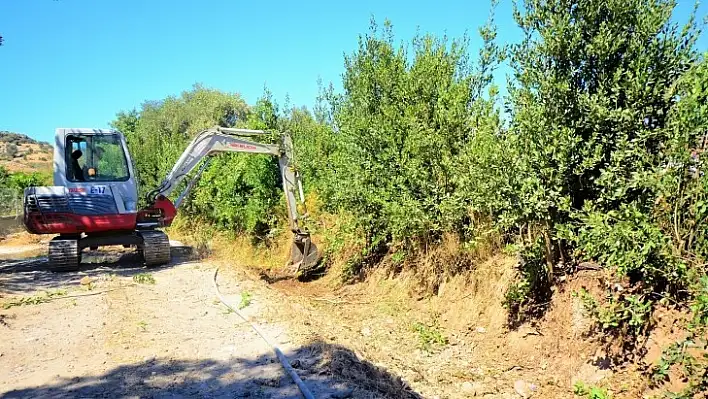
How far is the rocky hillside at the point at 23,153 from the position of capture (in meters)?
53.3

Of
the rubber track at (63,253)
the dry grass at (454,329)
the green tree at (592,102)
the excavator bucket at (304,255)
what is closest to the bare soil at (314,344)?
the dry grass at (454,329)

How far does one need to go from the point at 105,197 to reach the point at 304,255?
4.41 m

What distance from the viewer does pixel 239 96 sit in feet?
139

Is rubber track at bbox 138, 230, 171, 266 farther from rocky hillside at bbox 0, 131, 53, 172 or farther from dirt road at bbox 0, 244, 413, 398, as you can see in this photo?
rocky hillside at bbox 0, 131, 53, 172

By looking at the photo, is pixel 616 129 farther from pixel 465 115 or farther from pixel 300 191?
pixel 300 191

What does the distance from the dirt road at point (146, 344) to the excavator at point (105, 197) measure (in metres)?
1.32

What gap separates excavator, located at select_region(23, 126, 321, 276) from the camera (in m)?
10.3

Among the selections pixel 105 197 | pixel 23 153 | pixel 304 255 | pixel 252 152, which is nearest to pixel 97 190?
pixel 105 197

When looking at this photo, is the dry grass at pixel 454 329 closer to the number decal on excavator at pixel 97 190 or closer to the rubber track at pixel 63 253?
the number decal on excavator at pixel 97 190

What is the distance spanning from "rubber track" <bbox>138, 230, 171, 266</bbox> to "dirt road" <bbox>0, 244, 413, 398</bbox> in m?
1.61

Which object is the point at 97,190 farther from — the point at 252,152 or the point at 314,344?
the point at 314,344

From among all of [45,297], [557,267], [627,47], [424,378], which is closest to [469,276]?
[557,267]

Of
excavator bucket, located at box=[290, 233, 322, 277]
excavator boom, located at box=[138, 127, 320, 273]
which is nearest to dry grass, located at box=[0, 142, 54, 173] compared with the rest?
excavator boom, located at box=[138, 127, 320, 273]

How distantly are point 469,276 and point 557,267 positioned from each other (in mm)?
1622
